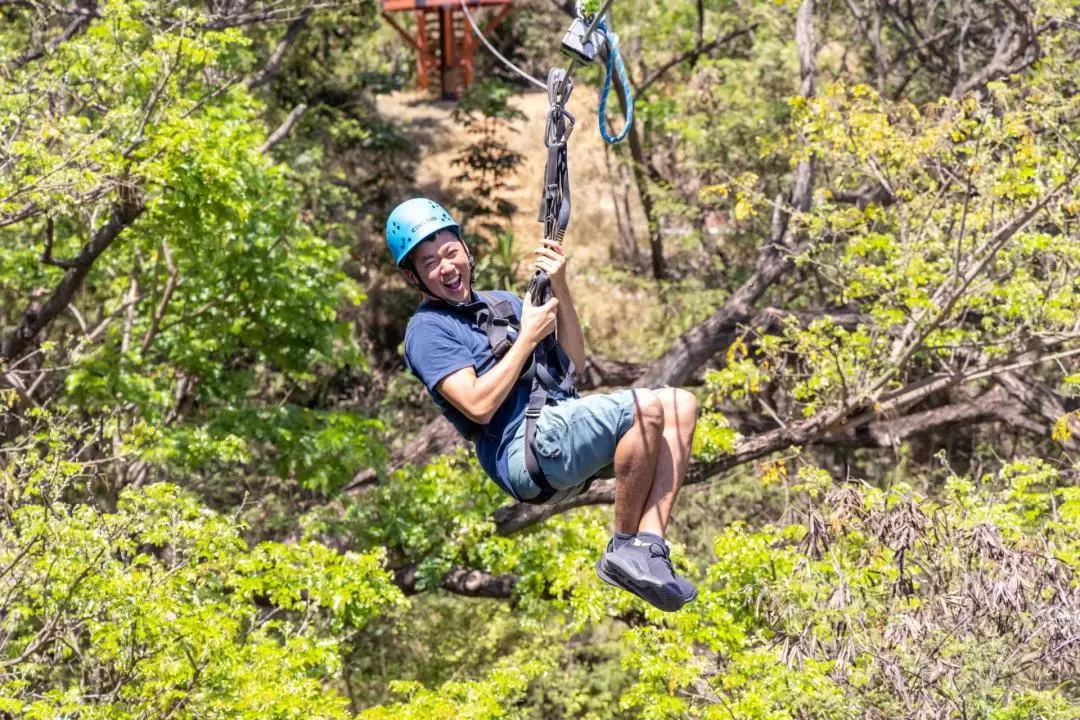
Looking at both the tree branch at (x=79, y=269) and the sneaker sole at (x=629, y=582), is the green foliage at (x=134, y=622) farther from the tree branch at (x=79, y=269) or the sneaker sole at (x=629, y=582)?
the sneaker sole at (x=629, y=582)

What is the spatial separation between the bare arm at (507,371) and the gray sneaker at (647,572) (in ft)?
2.06

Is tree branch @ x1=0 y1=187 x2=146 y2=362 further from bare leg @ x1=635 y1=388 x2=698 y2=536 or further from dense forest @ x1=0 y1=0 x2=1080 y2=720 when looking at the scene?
bare leg @ x1=635 y1=388 x2=698 y2=536

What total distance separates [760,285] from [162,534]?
20.0 feet

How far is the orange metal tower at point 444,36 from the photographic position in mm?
21234

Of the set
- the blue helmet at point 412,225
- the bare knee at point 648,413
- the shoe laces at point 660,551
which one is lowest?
the shoe laces at point 660,551

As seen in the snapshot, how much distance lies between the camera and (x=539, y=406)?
4.39m

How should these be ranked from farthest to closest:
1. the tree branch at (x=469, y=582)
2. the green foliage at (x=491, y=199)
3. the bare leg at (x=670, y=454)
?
the green foliage at (x=491, y=199), the tree branch at (x=469, y=582), the bare leg at (x=670, y=454)

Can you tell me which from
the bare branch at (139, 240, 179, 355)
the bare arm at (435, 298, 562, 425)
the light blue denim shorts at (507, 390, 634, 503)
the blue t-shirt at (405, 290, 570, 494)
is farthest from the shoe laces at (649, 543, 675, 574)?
the bare branch at (139, 240, 179, 355)

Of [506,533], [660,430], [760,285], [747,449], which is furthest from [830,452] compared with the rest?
[660,430]

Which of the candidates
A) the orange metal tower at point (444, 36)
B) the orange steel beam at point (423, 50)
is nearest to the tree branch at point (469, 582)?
the orange metal tower at point (444, 36)

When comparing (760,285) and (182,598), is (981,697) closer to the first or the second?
(182,598)

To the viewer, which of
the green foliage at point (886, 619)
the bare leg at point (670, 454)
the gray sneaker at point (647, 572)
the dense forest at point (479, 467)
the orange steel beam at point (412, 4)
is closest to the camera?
the gray sneaker at point (647, 572)

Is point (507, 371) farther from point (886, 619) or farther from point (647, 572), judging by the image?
point (886, 619)

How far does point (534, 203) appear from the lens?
21.2 metres
